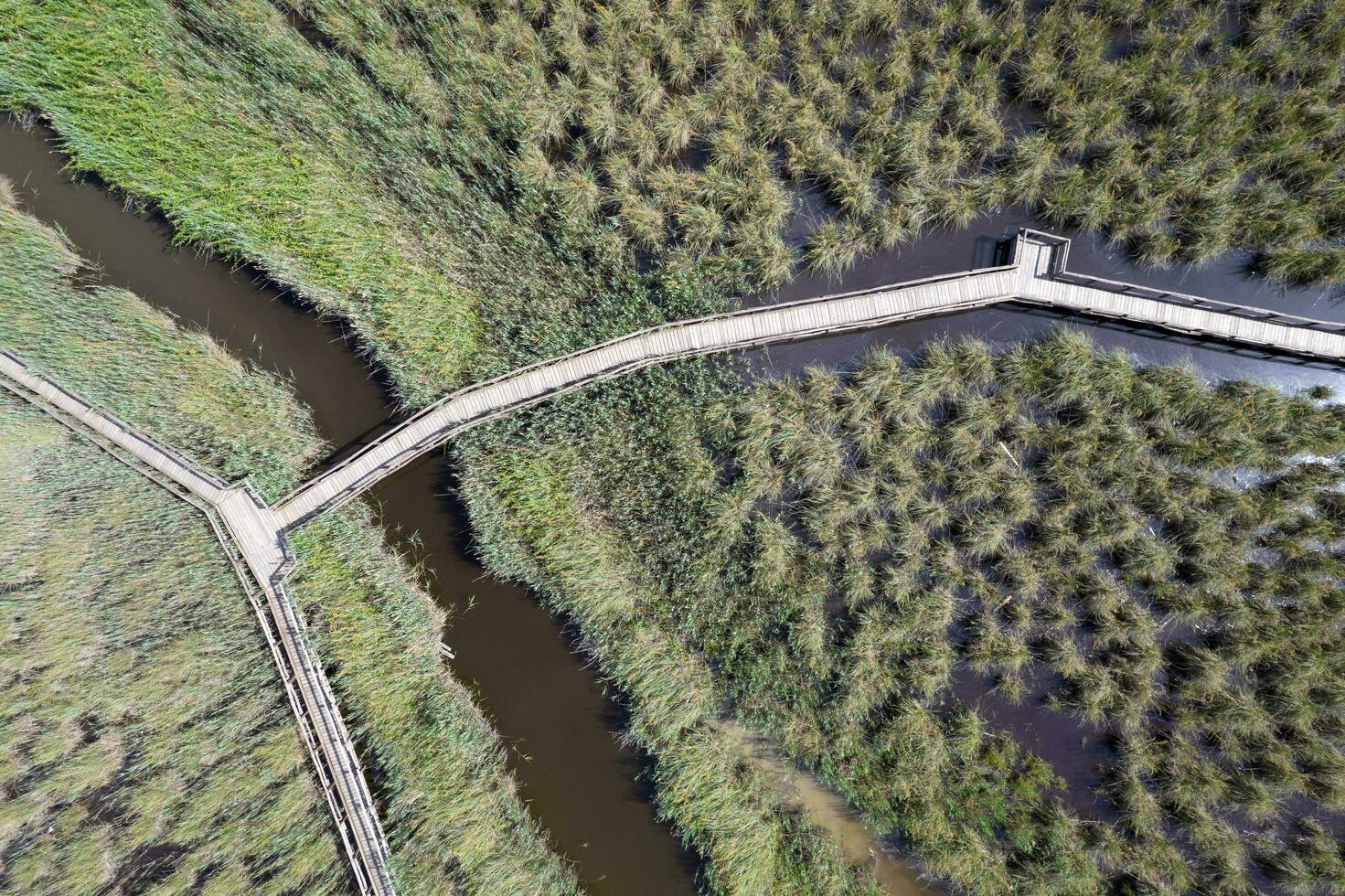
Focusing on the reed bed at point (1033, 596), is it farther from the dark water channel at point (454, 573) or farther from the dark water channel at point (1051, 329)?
the dark water channel at point (454, 573)

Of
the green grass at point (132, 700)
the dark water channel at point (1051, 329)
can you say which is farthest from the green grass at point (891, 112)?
the green grass at point (132, 700)

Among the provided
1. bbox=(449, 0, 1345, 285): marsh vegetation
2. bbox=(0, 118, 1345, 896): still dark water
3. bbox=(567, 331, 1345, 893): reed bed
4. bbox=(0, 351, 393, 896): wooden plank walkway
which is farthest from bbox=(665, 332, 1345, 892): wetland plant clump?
bbox=(0, 351, 393, 896): wooden plank walkway

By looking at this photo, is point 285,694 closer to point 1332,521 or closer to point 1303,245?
point 1332,521

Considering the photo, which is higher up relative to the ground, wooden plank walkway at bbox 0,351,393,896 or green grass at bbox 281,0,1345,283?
green grass at bbox 281,0,1345,283

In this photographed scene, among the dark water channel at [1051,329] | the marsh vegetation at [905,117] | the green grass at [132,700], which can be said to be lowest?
the green grass at [132,700]

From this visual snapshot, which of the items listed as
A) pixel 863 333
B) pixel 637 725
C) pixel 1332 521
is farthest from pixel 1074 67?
pixel 637 725

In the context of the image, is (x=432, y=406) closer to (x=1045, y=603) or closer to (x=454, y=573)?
(x=454, y=573)

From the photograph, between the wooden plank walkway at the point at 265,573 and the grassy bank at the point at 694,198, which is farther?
the wooden plank walkway at the point at 265,573

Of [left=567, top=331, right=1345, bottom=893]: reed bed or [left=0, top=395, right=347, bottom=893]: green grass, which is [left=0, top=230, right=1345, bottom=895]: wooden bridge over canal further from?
[left=567, top=331, right=1345, bottom=893]: reed bed
